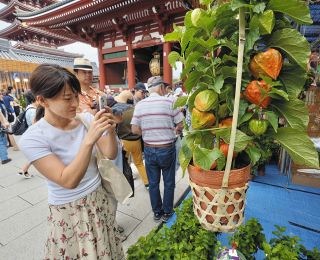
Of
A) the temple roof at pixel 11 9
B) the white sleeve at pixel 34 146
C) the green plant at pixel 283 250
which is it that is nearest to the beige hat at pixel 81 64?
the white sleeve at pixel 34 146

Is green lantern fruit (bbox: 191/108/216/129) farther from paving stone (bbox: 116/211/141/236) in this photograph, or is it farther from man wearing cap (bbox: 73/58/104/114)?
paving stone (bbox: 116/211/141/236)

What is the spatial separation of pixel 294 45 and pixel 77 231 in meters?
1.30

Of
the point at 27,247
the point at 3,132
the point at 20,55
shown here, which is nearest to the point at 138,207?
the point at 27,247

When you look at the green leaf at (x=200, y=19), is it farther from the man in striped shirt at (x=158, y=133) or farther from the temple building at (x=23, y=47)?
the temple building at (x=23, y=47)

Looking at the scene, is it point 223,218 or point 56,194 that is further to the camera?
point 56,194

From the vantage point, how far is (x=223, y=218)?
65 centimetres

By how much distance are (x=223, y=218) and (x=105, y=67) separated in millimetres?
9511

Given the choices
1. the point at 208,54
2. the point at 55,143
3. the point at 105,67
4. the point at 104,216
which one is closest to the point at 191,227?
the point at 104,216

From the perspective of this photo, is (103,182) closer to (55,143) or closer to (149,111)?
(55,143)

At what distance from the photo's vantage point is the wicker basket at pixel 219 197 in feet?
2.00

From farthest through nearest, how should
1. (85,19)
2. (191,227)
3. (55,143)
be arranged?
(85,19), (191,227), (55,143)

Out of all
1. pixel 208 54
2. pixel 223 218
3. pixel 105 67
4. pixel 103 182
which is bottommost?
pixel 103 182

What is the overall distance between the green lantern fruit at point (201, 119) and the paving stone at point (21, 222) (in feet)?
8.76

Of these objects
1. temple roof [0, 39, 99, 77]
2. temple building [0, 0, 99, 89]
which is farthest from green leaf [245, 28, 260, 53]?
temple roof [0, 39, 99, 77]
